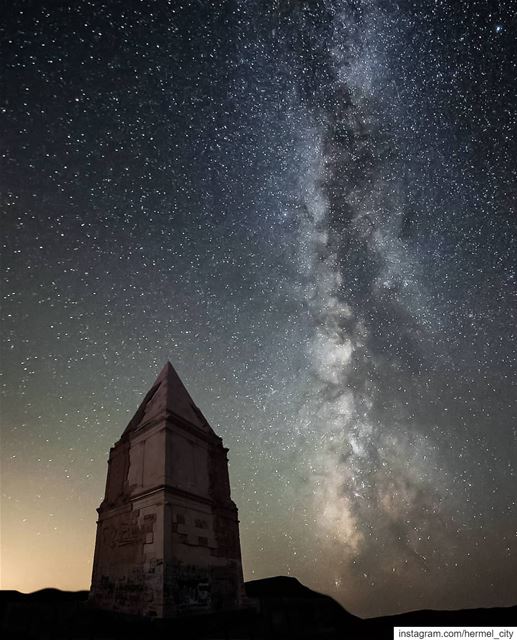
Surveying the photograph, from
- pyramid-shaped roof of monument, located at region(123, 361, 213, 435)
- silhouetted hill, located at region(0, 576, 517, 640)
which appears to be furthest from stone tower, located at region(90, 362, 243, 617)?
silhouetted hill, located at region(0, 576, 517, 640)

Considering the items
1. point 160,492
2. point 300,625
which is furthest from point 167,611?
point 300,625

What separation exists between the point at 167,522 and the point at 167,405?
155 inches

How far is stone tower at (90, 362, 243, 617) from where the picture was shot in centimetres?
968

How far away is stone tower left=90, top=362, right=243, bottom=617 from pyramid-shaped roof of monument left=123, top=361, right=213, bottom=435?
0.06m

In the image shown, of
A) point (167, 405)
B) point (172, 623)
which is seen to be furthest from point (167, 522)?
point (167, 405)

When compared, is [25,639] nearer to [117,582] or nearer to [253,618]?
[117,582]

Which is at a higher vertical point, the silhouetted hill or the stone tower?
the stone tower

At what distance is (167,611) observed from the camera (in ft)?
29.3

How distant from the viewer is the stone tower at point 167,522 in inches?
381

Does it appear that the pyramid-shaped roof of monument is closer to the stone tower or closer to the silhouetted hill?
the stone tower

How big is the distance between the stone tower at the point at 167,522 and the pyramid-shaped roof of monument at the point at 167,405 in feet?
0.19

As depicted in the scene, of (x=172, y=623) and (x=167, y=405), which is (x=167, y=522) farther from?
(x=167, y=405)

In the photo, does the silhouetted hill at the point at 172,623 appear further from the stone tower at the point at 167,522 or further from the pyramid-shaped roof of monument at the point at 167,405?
the pyramid-shaped roof of monument at the point at 167,405

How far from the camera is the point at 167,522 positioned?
10.1 metres
